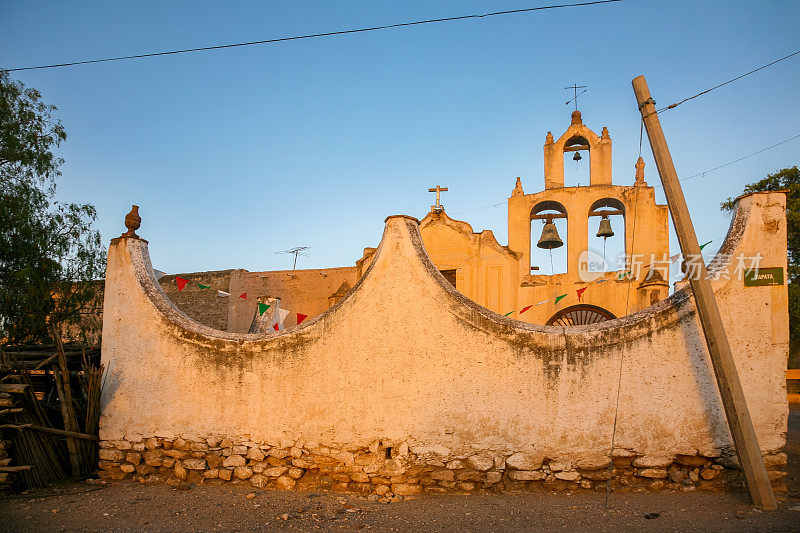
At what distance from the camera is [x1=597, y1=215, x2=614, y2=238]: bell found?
1255cm

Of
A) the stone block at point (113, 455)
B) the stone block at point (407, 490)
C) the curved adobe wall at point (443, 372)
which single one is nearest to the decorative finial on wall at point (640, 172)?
the curved adobe wall at point (443, 372)

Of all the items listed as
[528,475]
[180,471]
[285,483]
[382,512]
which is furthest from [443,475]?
[180,471]

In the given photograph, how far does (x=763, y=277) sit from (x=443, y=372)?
317 centimetres

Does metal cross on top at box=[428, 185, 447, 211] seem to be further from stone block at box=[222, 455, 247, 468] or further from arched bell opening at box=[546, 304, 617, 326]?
stone block at box=[222, 455, 247, 468]

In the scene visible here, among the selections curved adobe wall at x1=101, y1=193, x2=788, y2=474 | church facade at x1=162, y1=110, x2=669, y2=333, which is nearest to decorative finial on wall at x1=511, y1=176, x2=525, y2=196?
church facade at x1=162, y1=110, x2=669, y2=333

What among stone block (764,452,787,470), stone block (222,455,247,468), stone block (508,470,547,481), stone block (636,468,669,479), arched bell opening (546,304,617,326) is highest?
arched bell opening (546,304,617,326)

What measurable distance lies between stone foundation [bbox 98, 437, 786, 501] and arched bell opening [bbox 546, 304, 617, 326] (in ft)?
24.3

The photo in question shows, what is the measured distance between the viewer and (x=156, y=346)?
663 centimetres

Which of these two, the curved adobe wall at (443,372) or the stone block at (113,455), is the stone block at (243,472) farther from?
the stone block at (113,455)

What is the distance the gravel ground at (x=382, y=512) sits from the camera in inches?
185

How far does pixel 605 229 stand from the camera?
12586 mm

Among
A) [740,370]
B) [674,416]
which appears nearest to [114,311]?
[674,416]

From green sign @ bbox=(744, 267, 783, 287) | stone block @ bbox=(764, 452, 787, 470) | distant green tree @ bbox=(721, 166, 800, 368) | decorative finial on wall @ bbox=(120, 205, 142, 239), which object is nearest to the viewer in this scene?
stone block @ bbox=(764, 452, 787, 470)

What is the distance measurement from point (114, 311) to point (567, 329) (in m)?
5.33
